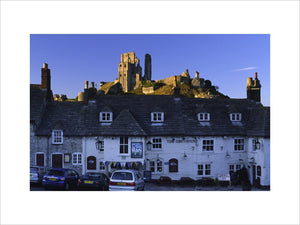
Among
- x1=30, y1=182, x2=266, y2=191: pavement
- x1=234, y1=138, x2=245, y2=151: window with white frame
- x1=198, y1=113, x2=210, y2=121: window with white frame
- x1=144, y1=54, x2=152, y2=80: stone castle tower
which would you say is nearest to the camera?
x1=30, y1=182, x2=266, y2=191: pavement

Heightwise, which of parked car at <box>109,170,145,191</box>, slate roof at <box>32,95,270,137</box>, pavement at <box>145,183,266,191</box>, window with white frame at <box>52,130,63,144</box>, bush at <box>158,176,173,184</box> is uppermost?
slate roof at <box>32,95,270,137</box>

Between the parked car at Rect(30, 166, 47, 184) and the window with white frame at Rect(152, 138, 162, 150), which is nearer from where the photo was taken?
the parked car at Rect(30, 166, 47, 184)

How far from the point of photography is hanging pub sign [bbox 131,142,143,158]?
78.2 ft

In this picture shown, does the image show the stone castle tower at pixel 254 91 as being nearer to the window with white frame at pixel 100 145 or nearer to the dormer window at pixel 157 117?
the dormer window at pixel 157 117

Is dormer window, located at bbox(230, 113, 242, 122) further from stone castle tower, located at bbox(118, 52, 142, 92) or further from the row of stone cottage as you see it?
stone castle tower, located at bbox(118, 52, 142, 92)

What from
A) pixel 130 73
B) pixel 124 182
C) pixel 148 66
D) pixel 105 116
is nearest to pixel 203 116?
pixel 105 116

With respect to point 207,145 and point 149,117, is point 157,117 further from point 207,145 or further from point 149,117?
point 207,145

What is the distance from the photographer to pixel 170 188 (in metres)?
21.9

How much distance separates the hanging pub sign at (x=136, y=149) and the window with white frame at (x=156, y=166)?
5.18 feet

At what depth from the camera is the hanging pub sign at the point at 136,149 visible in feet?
78.2

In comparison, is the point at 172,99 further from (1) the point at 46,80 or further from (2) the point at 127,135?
(1) the point at 46,80

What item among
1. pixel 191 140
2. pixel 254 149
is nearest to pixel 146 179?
pixel 191 140

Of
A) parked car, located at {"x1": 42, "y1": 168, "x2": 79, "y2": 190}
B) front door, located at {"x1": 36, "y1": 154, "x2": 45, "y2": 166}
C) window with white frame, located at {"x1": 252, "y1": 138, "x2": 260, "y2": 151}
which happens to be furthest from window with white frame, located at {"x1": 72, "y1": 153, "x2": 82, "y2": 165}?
window with white frame, located at {"x1": 252, "y1": 138, "x2": 260, "y2": 151}

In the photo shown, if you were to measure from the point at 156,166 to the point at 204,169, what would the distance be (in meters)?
4.09
